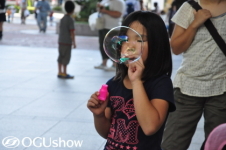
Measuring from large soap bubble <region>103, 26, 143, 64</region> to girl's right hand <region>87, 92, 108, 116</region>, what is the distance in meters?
0.22

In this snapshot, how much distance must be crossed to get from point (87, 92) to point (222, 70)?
4.59 metres

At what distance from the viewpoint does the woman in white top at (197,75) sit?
3.34 meters

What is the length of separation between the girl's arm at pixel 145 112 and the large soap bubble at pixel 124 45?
0.14m

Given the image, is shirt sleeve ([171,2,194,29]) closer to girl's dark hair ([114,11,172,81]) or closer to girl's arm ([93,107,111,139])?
girl's dark hair ([114,11,172,81])

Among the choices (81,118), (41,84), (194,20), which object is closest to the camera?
(194,20)

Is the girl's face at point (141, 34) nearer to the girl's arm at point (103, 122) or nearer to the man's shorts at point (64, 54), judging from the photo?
the girl's arm at point (103, 122)

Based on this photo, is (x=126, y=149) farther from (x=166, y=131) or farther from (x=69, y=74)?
(x=69, y=74)

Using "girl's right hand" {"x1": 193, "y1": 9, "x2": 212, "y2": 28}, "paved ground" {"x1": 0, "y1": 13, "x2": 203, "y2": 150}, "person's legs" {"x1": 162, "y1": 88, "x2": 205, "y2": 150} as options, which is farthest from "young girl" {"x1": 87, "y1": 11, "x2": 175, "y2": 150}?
"paved ground" {"x1": 0, "y1": 13, "x2": 203, "y2": 150}

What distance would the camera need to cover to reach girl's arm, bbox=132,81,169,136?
2246 mm

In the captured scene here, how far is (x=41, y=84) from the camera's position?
327 inches

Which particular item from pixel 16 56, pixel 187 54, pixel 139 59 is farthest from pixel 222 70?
pixel 16 56

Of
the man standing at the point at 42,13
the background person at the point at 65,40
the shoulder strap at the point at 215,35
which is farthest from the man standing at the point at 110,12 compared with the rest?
the man standing at the point at 42,13

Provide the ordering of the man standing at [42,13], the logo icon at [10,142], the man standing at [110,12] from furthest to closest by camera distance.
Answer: the man standing at [42,13] → the man standing at [110,12] → the logo icon at [10,142]

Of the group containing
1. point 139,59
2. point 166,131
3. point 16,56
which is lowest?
point 16,56
